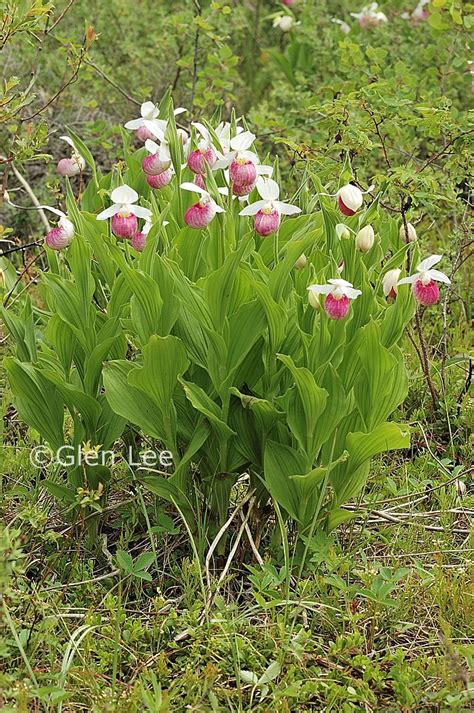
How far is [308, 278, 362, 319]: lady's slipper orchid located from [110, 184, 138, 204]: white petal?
50 cm

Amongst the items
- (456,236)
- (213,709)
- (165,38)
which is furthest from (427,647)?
(165,38)

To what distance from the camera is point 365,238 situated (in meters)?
2.00

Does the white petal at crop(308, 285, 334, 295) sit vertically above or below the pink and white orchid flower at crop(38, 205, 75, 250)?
below

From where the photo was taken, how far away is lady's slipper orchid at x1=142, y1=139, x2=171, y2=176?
206 centimetres

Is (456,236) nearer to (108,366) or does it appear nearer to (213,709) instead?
(108,366)

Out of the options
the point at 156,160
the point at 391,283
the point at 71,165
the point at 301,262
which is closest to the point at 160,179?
the point at 156,160

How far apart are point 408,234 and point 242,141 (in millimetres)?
587

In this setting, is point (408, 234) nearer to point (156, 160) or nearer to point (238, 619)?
point (156, 160)

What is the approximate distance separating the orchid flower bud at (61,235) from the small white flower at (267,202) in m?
0.42

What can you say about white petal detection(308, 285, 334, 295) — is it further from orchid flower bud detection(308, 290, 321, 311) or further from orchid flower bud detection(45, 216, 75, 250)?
orchid flower bud detection(45, 216, 75, 250)

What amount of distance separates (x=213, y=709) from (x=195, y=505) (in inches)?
24.1

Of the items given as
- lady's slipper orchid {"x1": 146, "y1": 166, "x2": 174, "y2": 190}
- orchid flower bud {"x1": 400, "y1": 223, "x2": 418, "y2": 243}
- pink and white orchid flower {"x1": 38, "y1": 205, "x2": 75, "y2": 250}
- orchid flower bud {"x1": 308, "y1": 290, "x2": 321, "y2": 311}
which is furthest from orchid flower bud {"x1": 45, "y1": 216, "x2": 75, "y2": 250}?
orchid flower bud {"x1": 400, "y1": 223, "x2": 418, "y2": 243}

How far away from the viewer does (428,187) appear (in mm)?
2562

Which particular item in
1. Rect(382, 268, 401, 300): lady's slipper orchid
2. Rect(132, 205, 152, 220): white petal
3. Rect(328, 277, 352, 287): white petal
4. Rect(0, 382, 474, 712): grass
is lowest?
Rect(0, 382, 474, 712): grass
